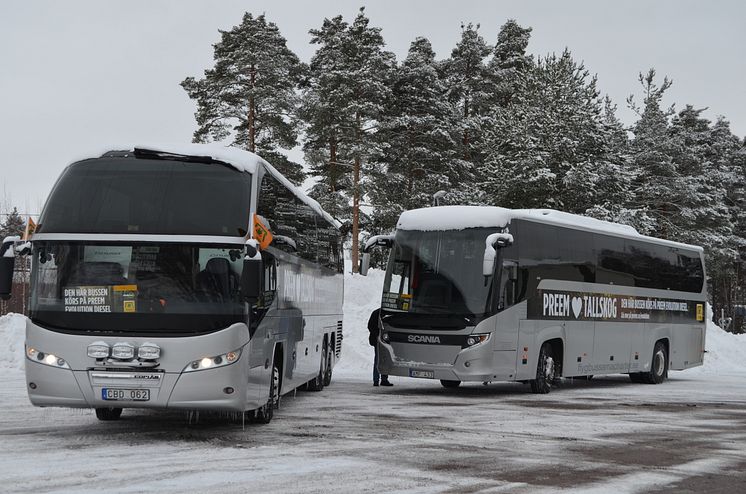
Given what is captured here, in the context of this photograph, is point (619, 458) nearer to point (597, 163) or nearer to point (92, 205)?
point (92, 205)

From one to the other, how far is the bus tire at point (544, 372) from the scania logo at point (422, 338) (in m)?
2.64

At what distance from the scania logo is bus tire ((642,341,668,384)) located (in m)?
8.69

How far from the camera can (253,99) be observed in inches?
1885

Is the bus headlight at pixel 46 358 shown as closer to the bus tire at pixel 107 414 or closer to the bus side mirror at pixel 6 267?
the bus side mirror at pixel 6 267

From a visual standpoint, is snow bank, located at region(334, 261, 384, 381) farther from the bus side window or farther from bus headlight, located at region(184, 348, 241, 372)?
bus headlight, located at region(184, 348, 241, 372)

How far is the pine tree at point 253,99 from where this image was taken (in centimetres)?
4812

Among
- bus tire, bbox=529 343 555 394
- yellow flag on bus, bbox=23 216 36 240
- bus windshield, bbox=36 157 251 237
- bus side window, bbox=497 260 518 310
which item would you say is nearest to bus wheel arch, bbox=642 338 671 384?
bus tire, bbox=529 343 555 394

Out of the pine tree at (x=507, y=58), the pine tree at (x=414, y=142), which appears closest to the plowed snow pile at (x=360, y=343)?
the pine tree at (x=414, y=142)

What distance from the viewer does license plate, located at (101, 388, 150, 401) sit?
36.0ft

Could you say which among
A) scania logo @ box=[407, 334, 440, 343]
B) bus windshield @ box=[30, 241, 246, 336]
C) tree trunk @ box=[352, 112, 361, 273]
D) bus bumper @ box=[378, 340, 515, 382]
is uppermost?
tree trunk @ box=[352, 112, 361, 273]

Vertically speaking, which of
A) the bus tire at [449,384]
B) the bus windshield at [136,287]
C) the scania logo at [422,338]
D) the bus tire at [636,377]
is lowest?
the bus tire at [449,384]

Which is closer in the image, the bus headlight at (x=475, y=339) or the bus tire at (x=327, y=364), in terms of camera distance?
the bus headlight at (x=475, y=339)

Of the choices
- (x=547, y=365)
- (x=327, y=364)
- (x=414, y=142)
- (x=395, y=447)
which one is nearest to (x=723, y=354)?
(x=547, y=365)

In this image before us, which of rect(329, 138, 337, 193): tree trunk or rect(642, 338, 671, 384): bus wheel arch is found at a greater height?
rect(329, 138, 337, 193): tree trunk
